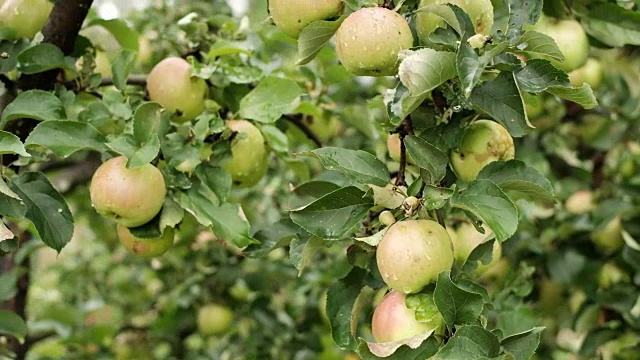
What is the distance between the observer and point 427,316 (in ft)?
2.20

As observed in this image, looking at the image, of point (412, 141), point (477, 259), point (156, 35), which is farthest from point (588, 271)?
point (156, 35)

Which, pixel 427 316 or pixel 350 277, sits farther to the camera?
pixel 350 277

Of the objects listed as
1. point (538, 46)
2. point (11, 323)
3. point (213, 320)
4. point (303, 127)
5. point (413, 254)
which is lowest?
point (213, 320)

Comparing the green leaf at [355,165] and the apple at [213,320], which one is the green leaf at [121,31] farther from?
the apple at [213,320]

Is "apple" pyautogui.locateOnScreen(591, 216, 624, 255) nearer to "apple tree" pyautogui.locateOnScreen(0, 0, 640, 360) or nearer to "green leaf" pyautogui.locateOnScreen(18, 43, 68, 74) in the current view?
"apple tree" pyautogui.locateOnScreen(0, 0, 640, 360)

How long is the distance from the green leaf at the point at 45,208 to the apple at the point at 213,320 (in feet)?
2.28

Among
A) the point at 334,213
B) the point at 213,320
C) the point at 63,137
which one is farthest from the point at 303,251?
the point at 213,320

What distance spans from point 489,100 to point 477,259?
0.16 meters

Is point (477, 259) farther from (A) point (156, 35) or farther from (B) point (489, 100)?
(A) point (156, 35)

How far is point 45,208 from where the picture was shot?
0.83 m

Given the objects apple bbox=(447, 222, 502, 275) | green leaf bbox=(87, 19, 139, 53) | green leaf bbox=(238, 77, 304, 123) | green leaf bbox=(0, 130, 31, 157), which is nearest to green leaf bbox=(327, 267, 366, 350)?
apple bbox=(447, 222, 502, 275)

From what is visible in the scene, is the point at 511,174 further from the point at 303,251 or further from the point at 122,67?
the point at 122,67

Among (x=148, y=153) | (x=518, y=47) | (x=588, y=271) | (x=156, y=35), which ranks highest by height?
(x=518, y=47)

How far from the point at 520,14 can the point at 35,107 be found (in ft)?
1.62
